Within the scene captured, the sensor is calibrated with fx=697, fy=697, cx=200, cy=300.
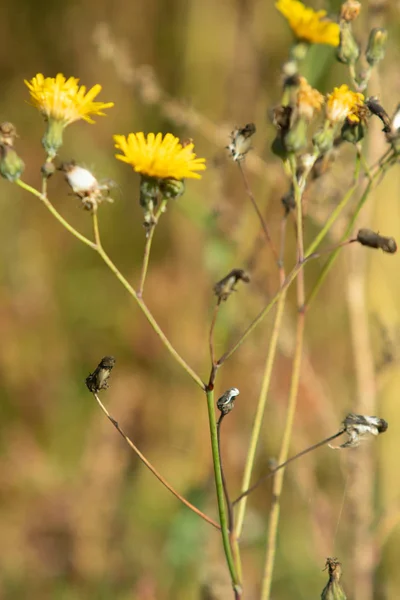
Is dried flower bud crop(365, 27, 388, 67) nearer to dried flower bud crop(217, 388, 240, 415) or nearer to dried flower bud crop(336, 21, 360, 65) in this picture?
dried flower bud crop(336, 21, 360, 65)

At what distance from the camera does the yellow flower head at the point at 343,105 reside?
783 millimetres

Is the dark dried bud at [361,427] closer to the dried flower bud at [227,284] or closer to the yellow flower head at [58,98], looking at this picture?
the dried flower bud at [227,284]

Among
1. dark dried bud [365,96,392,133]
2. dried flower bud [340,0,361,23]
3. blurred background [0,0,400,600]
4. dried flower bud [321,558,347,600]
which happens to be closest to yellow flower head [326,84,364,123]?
dark dried bud [365,96,392,133]

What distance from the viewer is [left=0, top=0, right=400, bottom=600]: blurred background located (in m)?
1.31

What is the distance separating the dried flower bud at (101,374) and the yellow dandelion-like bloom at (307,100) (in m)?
0.33

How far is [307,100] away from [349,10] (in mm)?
199

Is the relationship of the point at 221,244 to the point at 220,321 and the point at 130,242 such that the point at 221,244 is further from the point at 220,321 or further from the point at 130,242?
the point at 130,242

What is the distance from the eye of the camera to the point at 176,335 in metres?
1.97

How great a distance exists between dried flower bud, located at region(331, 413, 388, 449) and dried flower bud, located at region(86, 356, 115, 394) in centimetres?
25

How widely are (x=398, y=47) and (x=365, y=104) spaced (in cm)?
68

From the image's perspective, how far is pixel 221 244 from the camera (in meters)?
1.41

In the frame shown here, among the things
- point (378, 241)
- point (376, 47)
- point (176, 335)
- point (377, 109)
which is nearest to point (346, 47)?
point (376, 47)

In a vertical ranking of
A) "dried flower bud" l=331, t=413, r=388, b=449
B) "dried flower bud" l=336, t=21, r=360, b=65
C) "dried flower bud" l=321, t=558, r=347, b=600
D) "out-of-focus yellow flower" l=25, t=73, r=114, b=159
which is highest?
"dried flower bud" l=336, t=21, r=360, b=65

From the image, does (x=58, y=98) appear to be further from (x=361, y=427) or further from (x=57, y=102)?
(x=361, y=427)
